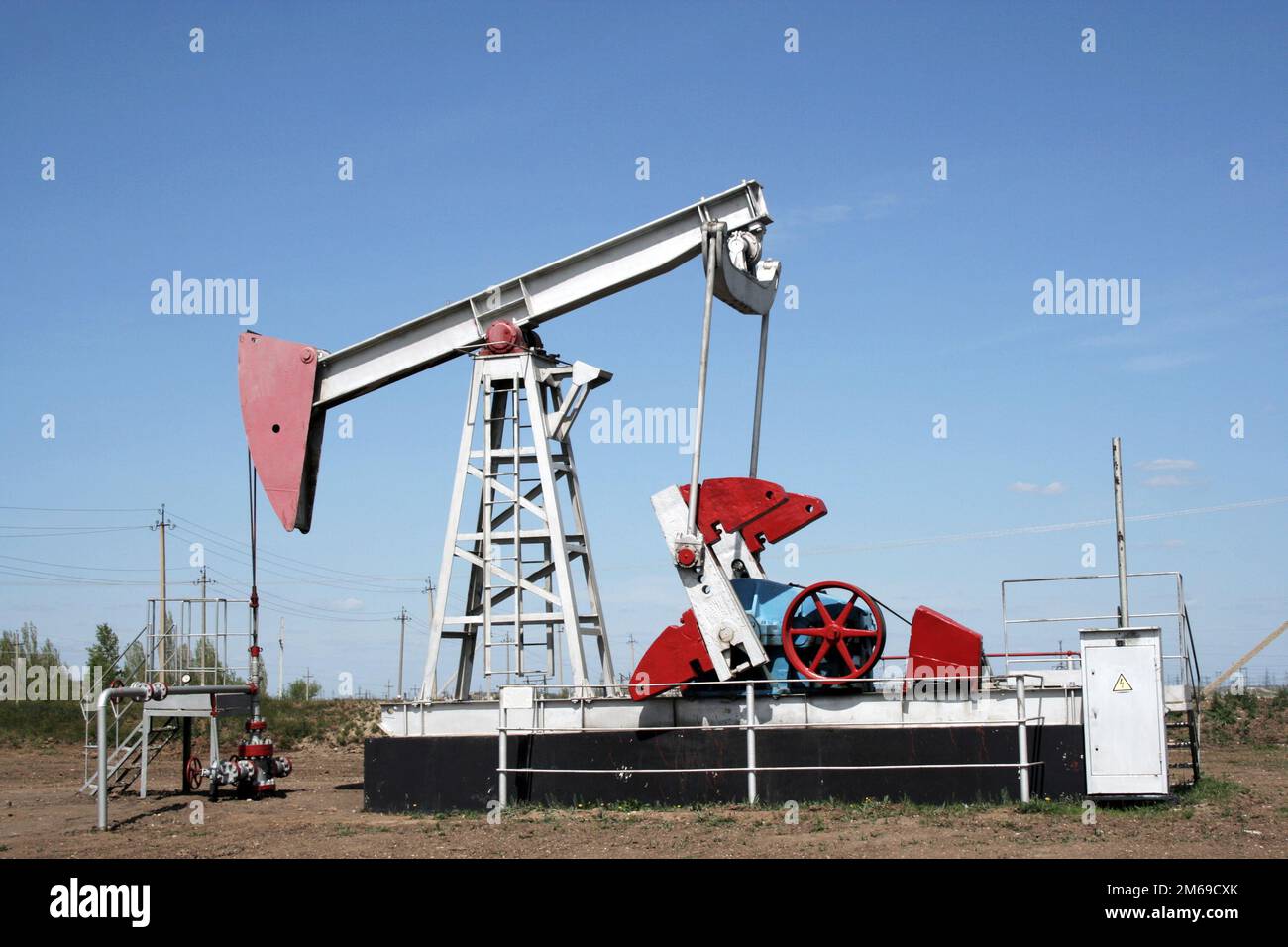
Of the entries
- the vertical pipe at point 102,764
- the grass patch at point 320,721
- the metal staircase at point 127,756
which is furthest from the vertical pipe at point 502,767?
the grass patch at point 320,721

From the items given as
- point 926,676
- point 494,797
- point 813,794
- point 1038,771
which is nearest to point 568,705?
point 494,797

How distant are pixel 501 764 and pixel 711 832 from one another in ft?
9.32

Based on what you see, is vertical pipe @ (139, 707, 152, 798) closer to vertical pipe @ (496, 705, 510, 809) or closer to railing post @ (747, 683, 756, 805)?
vertical pipe @ (496, 705, 510, 809)

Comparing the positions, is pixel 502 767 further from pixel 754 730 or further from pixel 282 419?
pixel 282 419

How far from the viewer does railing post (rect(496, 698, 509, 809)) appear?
42.7 feet

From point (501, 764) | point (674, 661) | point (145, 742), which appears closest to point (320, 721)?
point (145, 742)

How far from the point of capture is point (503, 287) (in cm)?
1457

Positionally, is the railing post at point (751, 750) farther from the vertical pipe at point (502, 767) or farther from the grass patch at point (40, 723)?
the grass patch at point (40, 723)

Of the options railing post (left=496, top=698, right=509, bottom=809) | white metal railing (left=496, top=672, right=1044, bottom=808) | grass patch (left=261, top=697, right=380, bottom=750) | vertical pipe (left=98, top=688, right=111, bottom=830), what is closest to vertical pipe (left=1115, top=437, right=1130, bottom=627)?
white metal railing (left=496, top=672, right=1044, bottom=808)

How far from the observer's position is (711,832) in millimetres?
10914

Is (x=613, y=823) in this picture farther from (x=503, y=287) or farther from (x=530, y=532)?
(x=503, y=287)

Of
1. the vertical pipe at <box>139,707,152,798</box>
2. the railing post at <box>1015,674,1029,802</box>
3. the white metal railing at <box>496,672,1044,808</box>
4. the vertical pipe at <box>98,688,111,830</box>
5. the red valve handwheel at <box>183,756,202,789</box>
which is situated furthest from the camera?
the red valve handwheel at <box>183,756,202,789</box>

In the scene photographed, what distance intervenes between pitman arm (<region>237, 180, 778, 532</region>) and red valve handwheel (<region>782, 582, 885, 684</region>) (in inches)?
126

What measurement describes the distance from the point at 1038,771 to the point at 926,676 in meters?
1.23
